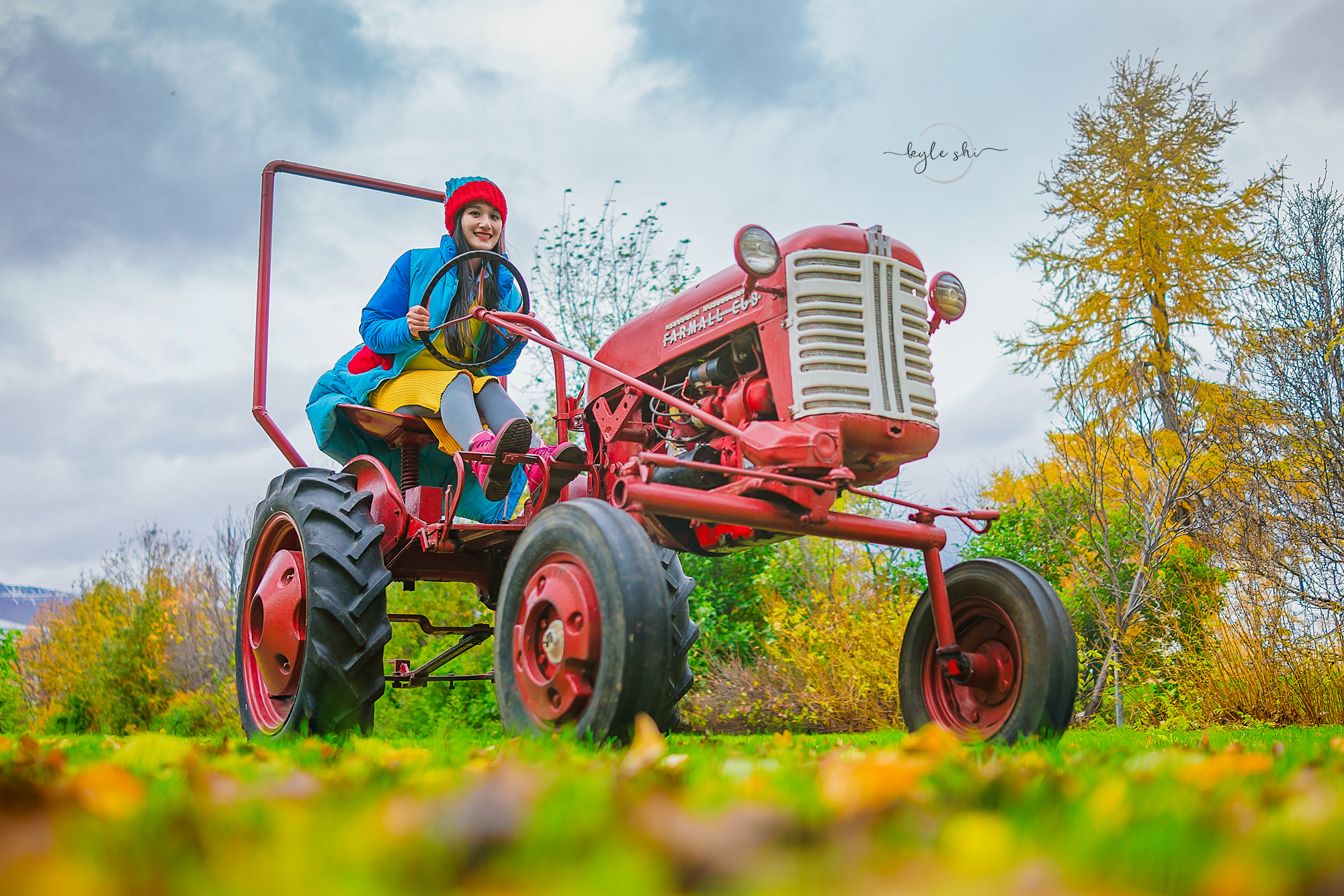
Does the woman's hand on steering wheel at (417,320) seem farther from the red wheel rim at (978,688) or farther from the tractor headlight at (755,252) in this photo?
the red wheel rim at (978,688)

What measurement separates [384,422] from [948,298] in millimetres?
2521

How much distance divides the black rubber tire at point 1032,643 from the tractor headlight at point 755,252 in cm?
128

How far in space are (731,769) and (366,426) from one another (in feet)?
9.75

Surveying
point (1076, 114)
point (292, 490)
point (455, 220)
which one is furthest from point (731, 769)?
point (1076, 114)

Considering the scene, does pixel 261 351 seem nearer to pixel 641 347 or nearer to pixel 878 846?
pixel 641 347

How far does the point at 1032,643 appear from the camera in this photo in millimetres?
2947

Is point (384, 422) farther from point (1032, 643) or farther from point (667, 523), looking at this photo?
point (1032, 643)

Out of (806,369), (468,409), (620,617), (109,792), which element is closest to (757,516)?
(806,369)

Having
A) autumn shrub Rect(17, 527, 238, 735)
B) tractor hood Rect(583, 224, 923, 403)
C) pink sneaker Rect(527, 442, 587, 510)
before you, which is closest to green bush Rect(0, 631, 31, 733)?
autumn shrub Rect(17, 527, 238, 735)

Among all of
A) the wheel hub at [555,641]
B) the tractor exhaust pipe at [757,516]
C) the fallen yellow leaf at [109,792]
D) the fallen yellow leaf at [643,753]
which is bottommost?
the fallen yellow leaf at [643,753]

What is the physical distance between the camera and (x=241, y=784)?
55.2 inches

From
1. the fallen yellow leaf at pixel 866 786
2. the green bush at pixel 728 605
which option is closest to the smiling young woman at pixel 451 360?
the fallen yellow leaf at pixel 866 786

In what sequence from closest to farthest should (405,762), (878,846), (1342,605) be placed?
(878,846)
(405,762)
(1342,605)

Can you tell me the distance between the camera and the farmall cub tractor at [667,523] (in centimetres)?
253
